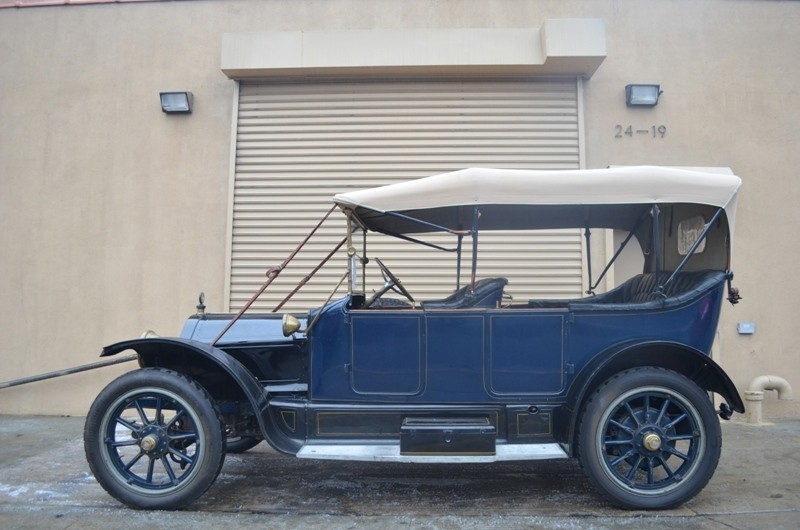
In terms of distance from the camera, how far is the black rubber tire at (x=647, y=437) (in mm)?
3781

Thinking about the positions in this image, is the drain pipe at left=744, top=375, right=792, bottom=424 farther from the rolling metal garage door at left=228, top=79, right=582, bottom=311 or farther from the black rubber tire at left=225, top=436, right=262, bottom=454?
the black rubber tire at left=225, top=436, right=262, bottom=454

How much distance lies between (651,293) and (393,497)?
89.0 inches

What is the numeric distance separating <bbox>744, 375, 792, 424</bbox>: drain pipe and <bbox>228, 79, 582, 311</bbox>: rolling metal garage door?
235 centimetres

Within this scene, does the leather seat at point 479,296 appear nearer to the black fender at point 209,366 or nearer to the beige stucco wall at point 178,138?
the black fender at point 209,366

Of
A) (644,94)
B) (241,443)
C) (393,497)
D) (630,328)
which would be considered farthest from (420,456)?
(644,94)

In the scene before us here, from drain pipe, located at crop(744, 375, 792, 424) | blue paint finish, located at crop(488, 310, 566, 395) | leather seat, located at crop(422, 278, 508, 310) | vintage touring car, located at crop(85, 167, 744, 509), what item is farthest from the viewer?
drain pipe, located at crop(744, 375, 792, 424)

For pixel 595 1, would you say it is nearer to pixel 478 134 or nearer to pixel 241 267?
pixel 478 134

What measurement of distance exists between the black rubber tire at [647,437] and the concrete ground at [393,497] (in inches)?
5.5

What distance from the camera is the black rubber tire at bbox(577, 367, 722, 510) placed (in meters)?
3.78

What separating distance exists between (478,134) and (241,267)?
3.12m

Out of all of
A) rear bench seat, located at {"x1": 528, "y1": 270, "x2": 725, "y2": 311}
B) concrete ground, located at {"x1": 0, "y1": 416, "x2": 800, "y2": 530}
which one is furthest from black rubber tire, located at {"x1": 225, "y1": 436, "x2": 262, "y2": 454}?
rear bench seat, located at {"x1": 528, "y1": 270, "x2": 725, "y2": 311}

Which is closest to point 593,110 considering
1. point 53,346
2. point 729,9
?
point 729,9

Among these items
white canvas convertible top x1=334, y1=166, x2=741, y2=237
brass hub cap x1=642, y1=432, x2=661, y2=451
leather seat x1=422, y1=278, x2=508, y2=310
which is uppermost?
white canvas convertible top x1=334, y1=166, x2=741, y2=237

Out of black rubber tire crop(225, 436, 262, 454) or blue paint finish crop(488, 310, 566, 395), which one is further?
black rubber tire crop(225, 436, 262, 454)
